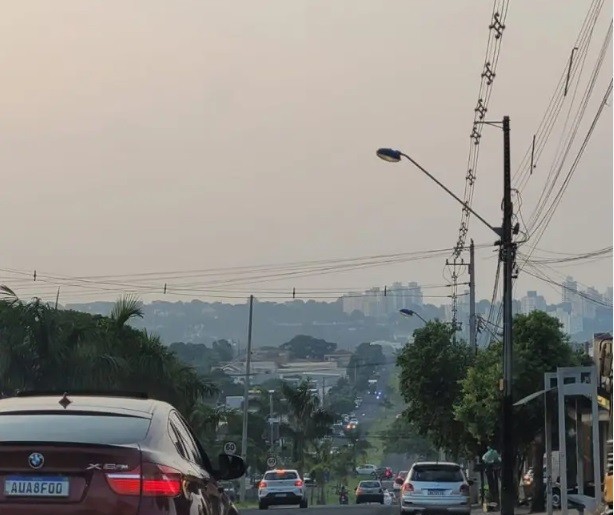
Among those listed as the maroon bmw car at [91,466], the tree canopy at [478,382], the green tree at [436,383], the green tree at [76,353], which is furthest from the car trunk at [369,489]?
the maroon bmw car at [91,466]

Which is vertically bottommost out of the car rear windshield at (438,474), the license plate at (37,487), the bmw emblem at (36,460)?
the license plate at (37,487)

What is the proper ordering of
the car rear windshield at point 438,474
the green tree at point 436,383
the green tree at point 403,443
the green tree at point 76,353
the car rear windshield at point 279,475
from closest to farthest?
the car rear windshield at point 438,474
the green tree at point 76,353
the car rear windshield at point 279,475
the green tree at point 436,383
the green tree at point 403,443

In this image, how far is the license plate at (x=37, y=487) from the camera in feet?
26.3

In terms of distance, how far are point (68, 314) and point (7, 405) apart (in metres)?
33.9

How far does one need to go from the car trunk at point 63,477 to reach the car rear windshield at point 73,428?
0.45 ft

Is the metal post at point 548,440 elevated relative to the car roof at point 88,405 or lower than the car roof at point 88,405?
elevated

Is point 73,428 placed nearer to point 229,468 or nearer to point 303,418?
point 229,468

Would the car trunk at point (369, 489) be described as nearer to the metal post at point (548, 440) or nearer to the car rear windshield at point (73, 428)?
the metal post at point (548, 440)

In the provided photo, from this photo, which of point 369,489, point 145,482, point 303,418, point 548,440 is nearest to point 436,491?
point 548,440

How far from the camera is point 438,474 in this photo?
31.2 m

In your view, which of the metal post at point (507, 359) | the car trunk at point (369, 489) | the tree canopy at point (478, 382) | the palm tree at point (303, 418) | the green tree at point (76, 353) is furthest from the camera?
the palm tree at point (303, 418)

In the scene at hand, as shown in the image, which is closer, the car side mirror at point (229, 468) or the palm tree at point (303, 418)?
the car side mirror at point (229, 468)

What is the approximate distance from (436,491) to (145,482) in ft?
77.1

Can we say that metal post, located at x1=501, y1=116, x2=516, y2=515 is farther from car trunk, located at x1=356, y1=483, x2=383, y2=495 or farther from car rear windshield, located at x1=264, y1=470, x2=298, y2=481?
car trunk, located at x1=356, y1=483, x2=383, y2=495
